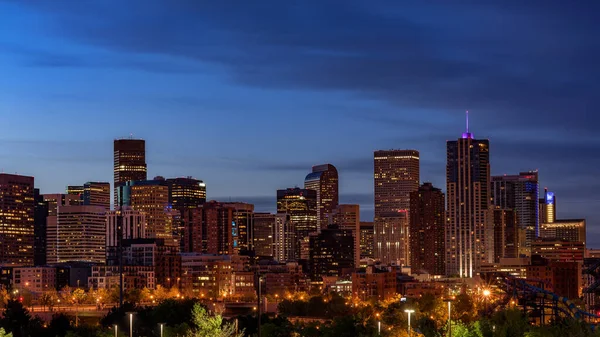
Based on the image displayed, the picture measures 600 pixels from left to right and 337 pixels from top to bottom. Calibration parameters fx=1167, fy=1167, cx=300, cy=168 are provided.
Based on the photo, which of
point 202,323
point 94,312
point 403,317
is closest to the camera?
point 202,323

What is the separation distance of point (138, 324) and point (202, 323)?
129ft

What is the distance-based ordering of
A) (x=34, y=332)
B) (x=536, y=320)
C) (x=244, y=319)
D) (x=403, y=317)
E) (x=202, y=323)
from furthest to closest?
(x=536, y=320)
(x=403, y=317)
(x=244, y=319)
(x=34, y=332)
(x=202, y=323)

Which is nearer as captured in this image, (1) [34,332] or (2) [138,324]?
(1) [34,332]

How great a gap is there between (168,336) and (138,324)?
24.3 m

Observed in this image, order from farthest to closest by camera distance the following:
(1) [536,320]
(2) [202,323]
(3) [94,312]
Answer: (3) [94,312], (1) [536,320], (2) [202,323]

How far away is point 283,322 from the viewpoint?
389 ft

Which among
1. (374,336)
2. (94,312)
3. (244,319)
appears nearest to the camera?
(374,336)

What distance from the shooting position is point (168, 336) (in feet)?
303

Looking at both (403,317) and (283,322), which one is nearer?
(283,322)

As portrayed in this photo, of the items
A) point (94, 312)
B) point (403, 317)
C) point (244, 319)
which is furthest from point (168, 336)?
point (94, 312)

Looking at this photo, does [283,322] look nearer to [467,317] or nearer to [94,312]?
[467,317]

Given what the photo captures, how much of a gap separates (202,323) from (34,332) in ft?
99.4

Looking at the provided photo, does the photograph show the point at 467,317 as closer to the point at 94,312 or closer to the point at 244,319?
the point at 244,319

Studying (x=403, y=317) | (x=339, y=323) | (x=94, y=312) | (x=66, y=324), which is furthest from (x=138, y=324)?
(x=94, y=312)
